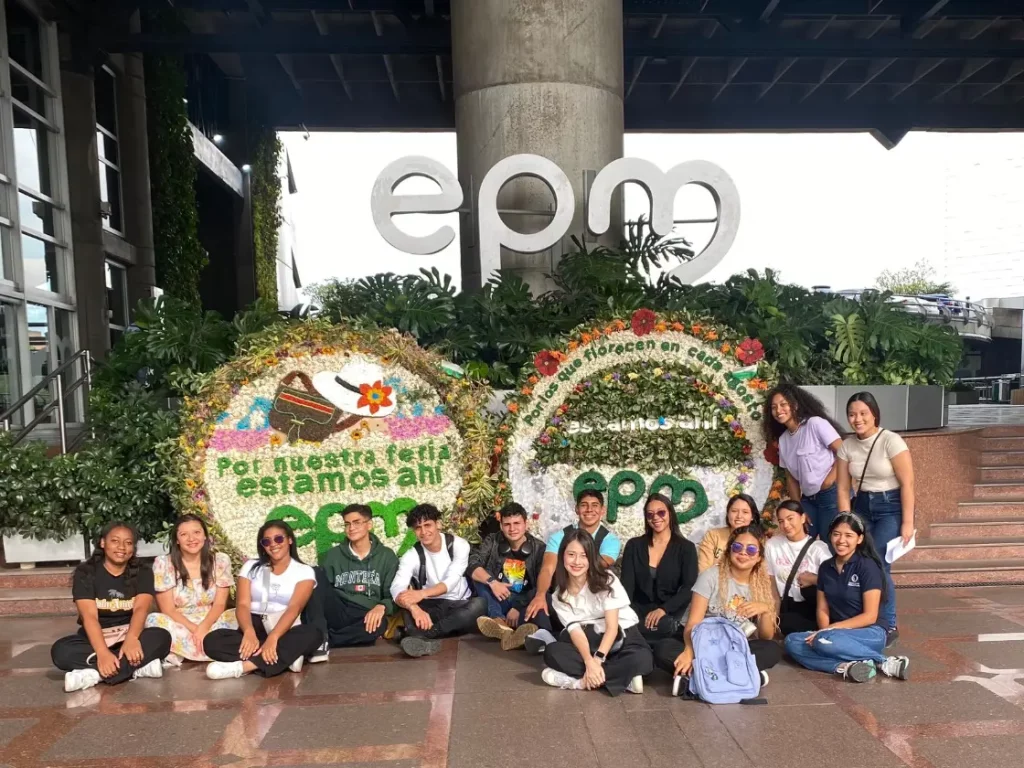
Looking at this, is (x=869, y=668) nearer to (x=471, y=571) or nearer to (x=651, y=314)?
(x=471, y=571)

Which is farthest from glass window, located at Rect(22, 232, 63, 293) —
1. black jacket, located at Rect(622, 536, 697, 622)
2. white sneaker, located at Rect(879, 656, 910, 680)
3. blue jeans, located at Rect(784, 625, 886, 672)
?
white sneaker, located at Rect(879, 656, 910, 680)

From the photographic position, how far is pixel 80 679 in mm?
4438

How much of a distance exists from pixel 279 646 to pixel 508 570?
1.45 m

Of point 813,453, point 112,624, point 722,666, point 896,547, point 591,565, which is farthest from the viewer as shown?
point 813,453

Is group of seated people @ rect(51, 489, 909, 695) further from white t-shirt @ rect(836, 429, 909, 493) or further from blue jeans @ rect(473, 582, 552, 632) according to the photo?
white t-shirt @ rect(836, 429, 909, 493)

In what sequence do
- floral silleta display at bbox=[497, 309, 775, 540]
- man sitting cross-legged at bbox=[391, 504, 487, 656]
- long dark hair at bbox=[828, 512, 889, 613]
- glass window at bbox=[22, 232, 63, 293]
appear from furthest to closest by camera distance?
glass window at bbox=[22, 232, 63, 293] → floral silleta display at bbox=[497, 309, 775, 540] → man sitting cross-legged at bbox=[391, 504, 487, 656] → long dark hair at bbox=[828, 512, 889, 613]

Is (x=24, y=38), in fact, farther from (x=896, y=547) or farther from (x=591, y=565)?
(x=896, y=547)

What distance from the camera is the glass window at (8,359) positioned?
11.3 meters

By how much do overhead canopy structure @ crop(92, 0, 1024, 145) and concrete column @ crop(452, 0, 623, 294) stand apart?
235 inches

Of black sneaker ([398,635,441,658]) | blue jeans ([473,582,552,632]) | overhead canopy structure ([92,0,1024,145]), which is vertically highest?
overhead canopy structure ([92,0,1024,145])

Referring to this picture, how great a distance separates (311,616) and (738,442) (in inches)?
122

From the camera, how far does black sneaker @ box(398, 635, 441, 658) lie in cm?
493

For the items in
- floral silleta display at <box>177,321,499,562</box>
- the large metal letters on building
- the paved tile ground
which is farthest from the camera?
the large metal letters on building

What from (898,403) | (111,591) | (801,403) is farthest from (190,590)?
(898,403)
